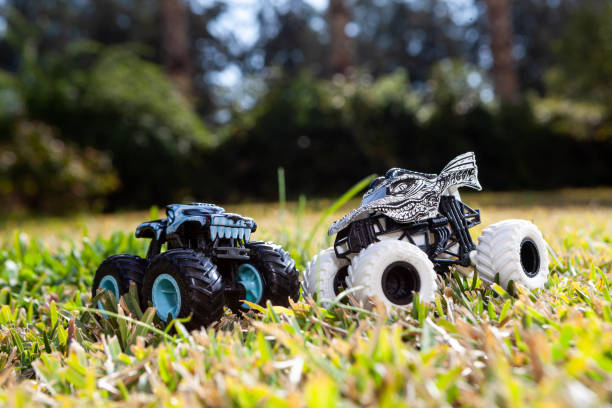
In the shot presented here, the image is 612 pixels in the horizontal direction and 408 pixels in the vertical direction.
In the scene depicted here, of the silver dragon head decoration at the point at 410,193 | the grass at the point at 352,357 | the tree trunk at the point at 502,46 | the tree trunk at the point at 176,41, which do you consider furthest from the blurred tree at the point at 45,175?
the tree trunk at the point at 502,46

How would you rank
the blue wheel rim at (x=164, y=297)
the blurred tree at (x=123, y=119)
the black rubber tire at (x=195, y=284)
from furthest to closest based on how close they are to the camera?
the blurred tree at (x=123, y=119) → the blue wheel rim at (x=164, y=297) → the black rubber tire at (x=195, y=284)

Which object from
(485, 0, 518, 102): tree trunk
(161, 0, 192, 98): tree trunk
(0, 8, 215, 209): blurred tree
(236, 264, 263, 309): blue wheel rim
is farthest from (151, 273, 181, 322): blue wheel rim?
(485, 0, 518, 102): tree trunk

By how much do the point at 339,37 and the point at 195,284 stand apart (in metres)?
12.2

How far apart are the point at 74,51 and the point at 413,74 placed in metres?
19.2

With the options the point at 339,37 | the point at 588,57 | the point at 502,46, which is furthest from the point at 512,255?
the point at 502,46

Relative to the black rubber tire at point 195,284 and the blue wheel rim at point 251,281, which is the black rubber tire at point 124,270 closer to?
the black rubber tire at point 195,284

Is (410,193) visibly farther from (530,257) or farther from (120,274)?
(120,274)

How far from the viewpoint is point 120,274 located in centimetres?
187

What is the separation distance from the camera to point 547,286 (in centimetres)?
196

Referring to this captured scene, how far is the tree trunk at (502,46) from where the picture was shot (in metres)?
13.1

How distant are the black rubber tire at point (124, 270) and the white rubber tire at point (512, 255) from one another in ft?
3.82

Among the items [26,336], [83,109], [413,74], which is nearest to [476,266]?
[26,336]

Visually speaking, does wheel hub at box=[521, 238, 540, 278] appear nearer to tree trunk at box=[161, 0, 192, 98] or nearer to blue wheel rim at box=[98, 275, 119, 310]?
blue wheel rim at box=[98, 275, 119, 310]

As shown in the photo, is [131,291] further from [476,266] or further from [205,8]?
[205,8]
